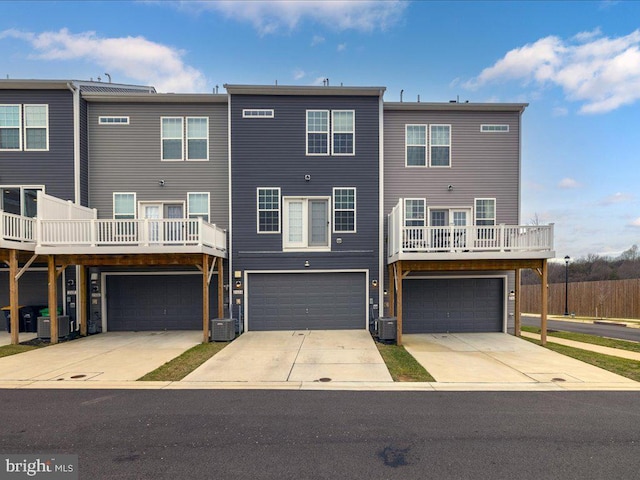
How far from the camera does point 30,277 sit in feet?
41.6

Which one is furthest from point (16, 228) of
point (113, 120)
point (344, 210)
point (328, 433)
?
point (328, 433)

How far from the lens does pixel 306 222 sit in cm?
1281

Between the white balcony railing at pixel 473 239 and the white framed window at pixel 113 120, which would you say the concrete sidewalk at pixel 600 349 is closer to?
the white balcony railing at pixel 473 239

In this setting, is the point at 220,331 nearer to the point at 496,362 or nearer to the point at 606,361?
the point at 496,362

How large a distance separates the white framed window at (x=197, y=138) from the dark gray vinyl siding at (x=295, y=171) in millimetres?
1235

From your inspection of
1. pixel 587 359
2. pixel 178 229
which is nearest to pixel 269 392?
pixel 178 229

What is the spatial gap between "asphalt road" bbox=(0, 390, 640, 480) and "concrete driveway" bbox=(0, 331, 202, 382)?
119 centimetres

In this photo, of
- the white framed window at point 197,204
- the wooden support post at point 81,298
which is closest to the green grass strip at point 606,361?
the white framed window at point 197,204

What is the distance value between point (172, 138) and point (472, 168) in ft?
39.1

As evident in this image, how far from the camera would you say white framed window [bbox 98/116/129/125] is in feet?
42.3

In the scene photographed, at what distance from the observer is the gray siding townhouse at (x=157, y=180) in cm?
1283

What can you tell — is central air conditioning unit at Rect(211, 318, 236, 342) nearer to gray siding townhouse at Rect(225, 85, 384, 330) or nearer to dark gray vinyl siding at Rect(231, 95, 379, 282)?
gray siding townhouse at Rect(225, 85, 384, 330)

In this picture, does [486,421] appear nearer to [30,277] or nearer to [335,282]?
[335,282]

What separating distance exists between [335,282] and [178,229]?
19.2 ft
